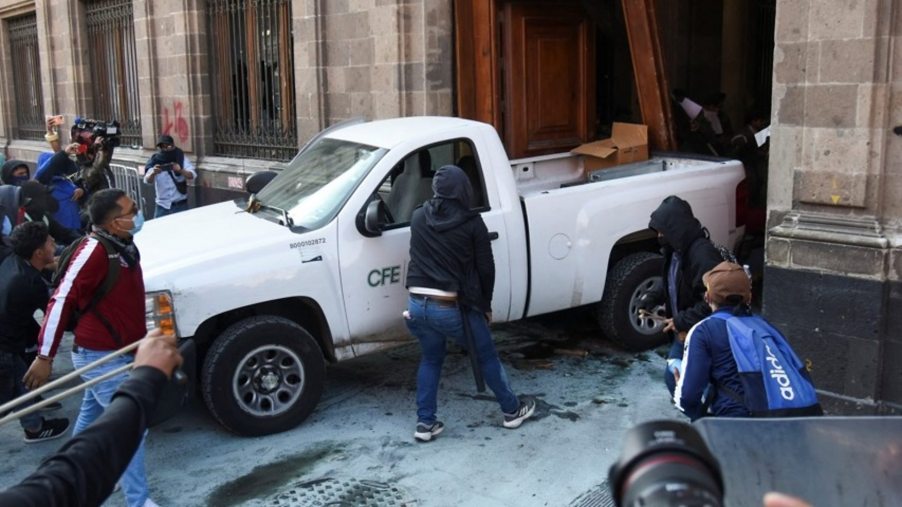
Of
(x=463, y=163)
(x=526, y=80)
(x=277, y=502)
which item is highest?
(x=526, y=80)

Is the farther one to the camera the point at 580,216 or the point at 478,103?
the point at 478,103

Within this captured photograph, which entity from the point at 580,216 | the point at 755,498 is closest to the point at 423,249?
the point at 580,216

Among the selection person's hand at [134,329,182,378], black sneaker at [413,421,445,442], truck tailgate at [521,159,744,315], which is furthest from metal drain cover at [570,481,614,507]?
person's hand at [134,329,182,378]

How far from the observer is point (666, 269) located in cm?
520

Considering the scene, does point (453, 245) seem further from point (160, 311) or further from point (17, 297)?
point (17, 297)

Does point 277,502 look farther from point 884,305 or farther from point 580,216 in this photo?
point 884,305

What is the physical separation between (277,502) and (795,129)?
13.7 feet

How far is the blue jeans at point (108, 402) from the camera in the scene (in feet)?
15.2

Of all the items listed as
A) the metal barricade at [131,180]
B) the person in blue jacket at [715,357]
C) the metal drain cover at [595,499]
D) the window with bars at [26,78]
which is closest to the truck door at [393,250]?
the metal drain cover at [595,499]

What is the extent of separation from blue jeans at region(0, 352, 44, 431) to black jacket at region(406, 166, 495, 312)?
2745 mm

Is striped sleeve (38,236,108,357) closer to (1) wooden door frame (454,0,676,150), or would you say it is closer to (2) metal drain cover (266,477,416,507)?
(2) metal drain cover (266,477,416,507)

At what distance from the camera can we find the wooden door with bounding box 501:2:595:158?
9.71 m

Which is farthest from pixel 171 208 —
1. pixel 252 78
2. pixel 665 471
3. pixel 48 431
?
pixel 665 471

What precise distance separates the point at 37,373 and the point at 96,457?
2.65 m
